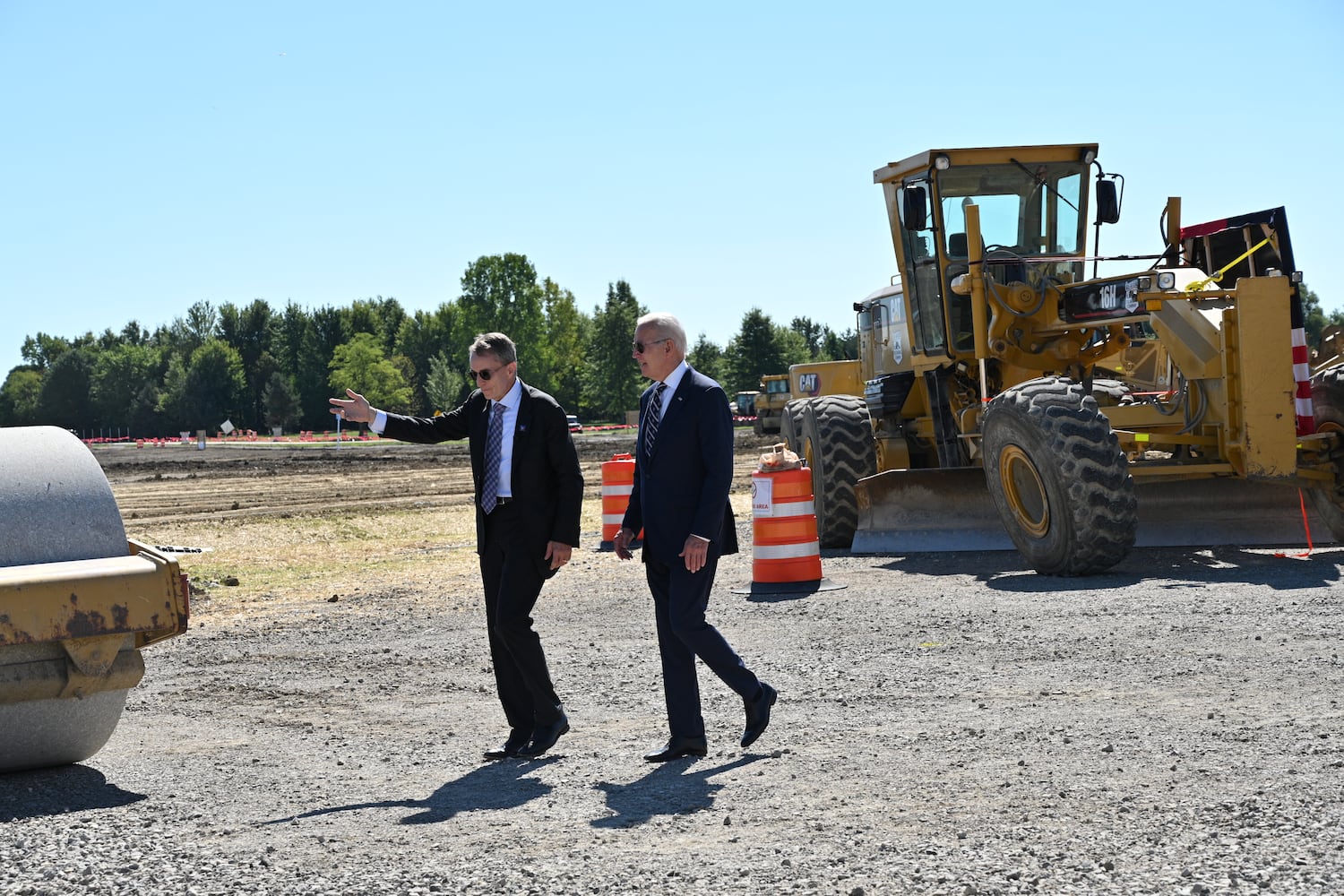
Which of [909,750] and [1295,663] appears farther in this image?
[1295,663]

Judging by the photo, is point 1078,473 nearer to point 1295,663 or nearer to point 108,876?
point 1295,663

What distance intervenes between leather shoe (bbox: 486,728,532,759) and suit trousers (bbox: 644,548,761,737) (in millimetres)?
666

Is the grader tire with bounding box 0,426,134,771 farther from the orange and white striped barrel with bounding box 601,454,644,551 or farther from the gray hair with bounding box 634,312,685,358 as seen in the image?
the orange and white striped barrel with bounding box 601,454,644,551

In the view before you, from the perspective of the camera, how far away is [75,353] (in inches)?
5605

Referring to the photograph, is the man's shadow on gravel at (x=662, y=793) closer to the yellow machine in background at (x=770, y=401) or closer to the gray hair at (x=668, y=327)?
the gray hair at (x=668, y=327)

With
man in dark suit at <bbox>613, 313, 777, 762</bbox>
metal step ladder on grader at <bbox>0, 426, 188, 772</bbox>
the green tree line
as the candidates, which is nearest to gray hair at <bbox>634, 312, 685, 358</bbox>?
man in dark suit at <bbox>613, 313, 777, 762</bbox>

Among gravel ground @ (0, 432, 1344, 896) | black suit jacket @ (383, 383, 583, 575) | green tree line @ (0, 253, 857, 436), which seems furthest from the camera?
green tree line @ (0, 253, 857, 436)

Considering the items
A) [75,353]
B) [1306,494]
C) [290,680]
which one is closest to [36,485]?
[290,680]

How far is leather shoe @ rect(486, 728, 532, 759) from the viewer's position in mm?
6473

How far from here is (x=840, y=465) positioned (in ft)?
48.6

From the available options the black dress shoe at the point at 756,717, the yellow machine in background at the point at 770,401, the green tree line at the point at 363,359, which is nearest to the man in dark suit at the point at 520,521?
the black dress shoe at the point at 756,717

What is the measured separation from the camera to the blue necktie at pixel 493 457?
6664mm

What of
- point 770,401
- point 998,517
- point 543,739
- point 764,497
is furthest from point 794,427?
point 770,401

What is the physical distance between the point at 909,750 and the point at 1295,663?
260 centimetres
